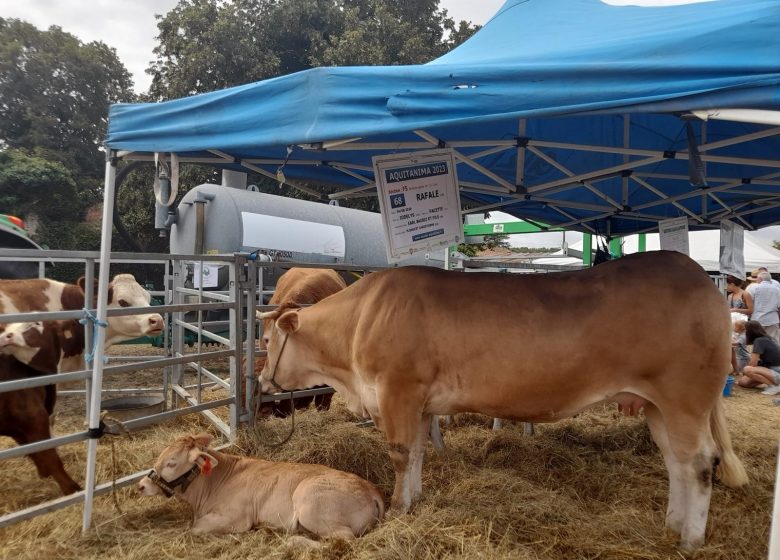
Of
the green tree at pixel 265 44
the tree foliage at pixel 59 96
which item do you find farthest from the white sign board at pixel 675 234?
the tree foliage at pixel 59 96

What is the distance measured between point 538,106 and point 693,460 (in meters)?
2.10

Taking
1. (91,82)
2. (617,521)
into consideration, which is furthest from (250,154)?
(91,82)

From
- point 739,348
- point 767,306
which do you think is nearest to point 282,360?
point 739,348

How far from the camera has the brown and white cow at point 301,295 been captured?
5.18 metres

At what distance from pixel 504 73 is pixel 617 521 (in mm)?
2626

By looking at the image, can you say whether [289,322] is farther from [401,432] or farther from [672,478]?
[672,478]

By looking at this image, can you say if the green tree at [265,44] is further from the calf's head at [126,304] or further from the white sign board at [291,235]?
the calf's head at [126,304]

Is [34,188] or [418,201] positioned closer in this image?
[418,201]

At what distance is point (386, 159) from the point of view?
3545 mm

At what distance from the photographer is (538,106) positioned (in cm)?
221

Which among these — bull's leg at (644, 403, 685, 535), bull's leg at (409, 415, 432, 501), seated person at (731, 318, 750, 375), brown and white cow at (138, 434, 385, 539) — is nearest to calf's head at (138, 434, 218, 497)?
brown and white cow at (138, 434, 385, 539)

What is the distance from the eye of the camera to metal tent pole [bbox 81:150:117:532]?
3.07 meters

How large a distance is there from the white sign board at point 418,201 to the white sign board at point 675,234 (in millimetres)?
2943

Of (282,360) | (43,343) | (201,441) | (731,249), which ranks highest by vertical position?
(731,249)
